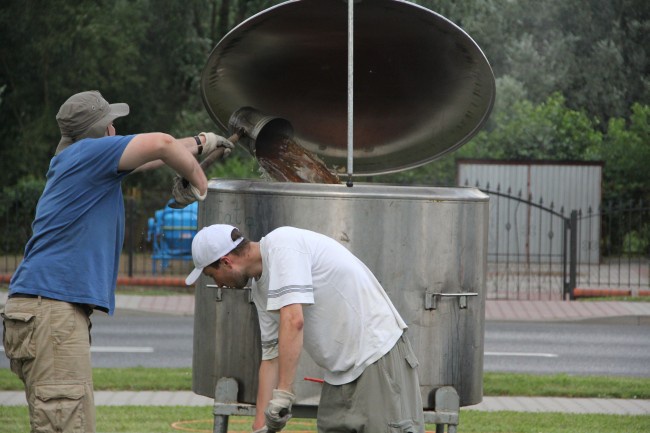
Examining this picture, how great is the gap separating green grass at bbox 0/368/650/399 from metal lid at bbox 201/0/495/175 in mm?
3299

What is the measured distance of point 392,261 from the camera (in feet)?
17.0

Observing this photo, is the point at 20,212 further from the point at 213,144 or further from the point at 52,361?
the point at 52,361

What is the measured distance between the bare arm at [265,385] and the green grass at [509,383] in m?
4.64

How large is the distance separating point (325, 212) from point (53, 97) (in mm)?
19701

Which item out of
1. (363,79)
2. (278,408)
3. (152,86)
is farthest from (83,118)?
(152,86)

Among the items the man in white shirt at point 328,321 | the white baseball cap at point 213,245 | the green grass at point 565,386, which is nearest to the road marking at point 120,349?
the green grass at point 565,386

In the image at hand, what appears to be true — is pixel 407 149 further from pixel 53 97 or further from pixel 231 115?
pixel 53 97

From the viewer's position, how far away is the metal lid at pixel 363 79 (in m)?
6.03

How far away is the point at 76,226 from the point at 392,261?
4.55ft

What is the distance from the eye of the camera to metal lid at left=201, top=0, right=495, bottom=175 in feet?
19.8

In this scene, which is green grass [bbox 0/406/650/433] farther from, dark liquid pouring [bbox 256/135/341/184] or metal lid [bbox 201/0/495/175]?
dark liquid pouring [bbox 256/135/341/184]

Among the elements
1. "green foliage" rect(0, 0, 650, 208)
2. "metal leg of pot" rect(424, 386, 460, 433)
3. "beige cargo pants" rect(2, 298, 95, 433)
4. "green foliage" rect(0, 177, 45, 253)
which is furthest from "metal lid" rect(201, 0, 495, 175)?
"green foliage" rect(0, 177, 45, 253)

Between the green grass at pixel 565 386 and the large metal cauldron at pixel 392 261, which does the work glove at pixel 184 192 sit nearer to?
the large metal cauldron at pixel 392 261

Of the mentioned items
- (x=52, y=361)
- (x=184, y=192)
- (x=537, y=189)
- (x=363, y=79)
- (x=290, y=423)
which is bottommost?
(x=290, y=423)
